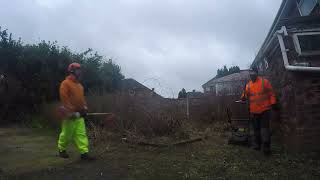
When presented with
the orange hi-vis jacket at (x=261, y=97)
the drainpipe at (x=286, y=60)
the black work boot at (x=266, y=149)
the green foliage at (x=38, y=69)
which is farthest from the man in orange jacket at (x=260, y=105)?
Result: the green foliage at (x=38, y=69)

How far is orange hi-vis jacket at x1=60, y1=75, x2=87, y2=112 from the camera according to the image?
20.6 feet

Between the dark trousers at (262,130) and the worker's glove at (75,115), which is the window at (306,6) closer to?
the dark trousers at (262,130)

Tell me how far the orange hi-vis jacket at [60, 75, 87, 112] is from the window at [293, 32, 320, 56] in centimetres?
377

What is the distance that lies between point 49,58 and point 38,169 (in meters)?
9.52

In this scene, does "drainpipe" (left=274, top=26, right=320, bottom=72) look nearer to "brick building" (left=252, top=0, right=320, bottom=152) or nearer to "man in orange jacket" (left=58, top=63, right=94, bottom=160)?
"brick building" (left=252, top=0, right=320, bottom=152)

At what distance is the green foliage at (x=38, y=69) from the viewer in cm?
1403

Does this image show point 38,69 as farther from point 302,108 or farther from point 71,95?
point 302,108

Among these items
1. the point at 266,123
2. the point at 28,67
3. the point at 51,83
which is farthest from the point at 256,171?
the point at 28,67

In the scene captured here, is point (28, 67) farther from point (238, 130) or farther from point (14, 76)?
point (238, 130)

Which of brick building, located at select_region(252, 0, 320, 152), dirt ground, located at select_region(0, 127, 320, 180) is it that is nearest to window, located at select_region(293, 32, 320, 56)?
brick building, located at select_region(252, 0, 320, 152)

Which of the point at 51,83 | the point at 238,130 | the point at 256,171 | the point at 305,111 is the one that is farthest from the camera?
the point at 51,83

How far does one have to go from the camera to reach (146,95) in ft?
31.0

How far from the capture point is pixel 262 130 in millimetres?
6547

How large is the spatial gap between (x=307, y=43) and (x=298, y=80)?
85 cm
